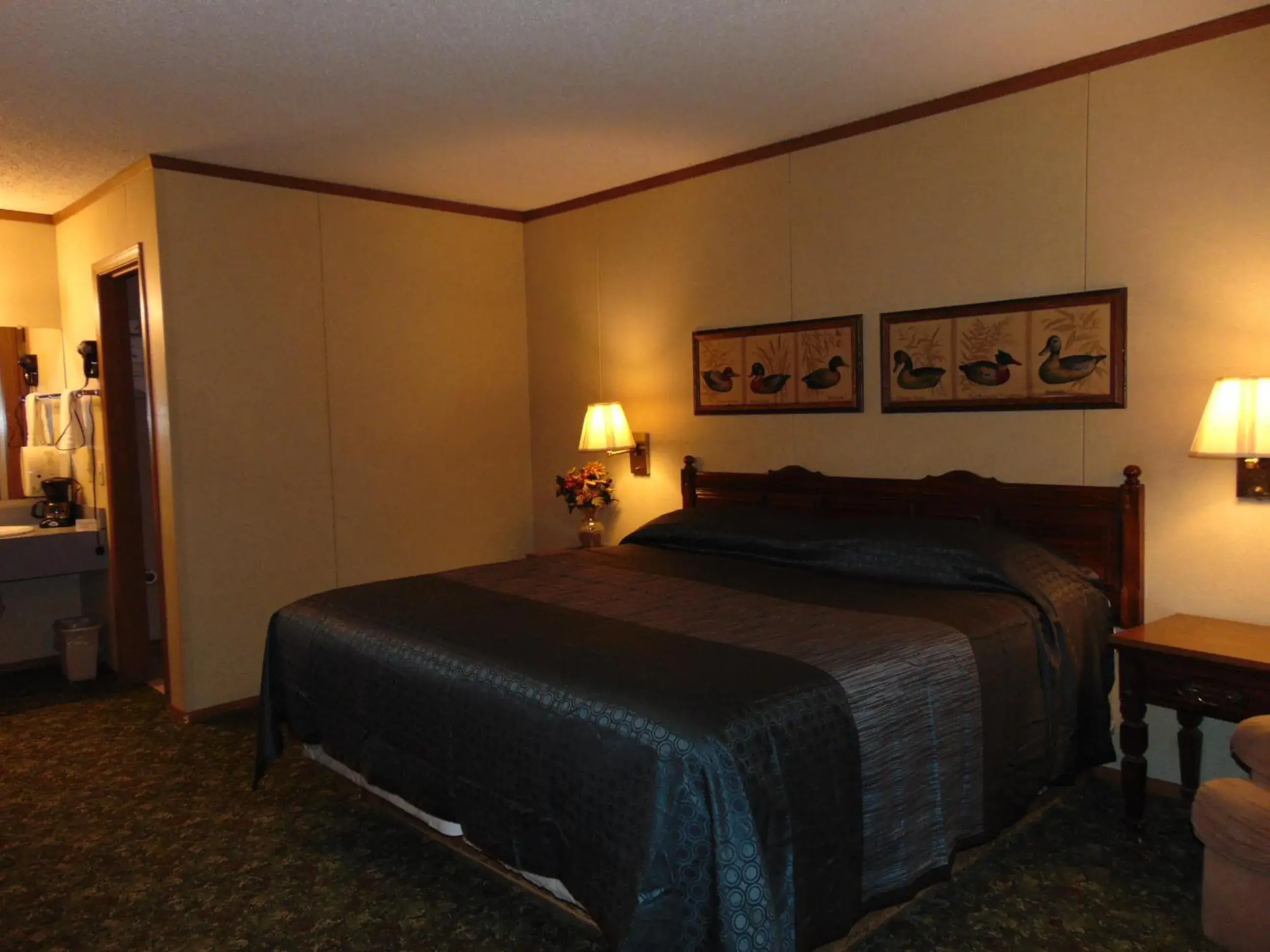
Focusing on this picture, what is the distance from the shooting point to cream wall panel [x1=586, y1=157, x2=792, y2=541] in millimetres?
4293

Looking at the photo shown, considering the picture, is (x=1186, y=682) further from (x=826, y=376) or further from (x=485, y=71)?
(x=485, y=71)

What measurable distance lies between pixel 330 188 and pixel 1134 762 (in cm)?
430

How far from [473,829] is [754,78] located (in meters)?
2.69

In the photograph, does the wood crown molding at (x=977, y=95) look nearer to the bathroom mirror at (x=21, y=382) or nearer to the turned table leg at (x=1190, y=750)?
the turned table leg at (x=1190, y=750)

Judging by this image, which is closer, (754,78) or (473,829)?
(473,829)

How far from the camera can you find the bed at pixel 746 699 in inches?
76.4

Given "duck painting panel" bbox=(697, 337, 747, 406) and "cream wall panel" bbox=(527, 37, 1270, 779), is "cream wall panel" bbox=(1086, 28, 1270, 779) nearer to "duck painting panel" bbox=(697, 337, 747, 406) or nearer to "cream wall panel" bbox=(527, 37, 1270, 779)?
"cream wall panel" bbox=(527, 37, 1270, 779)

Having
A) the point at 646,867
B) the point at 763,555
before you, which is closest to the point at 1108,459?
the point at 763,555

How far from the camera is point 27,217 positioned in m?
5.11

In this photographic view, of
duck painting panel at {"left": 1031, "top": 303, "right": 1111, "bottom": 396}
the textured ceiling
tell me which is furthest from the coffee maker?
duck painting panel at {"left": 1031, "top": 303, "right": 1111, "bottom": 396}

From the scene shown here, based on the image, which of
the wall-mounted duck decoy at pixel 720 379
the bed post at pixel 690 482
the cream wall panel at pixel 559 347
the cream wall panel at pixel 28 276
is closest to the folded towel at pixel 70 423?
the cream wall panel at pixel 28 276

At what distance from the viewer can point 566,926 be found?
98.1 inches

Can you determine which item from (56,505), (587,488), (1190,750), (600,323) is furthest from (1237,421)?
(56,505)

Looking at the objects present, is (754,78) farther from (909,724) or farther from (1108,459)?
(909,724)
